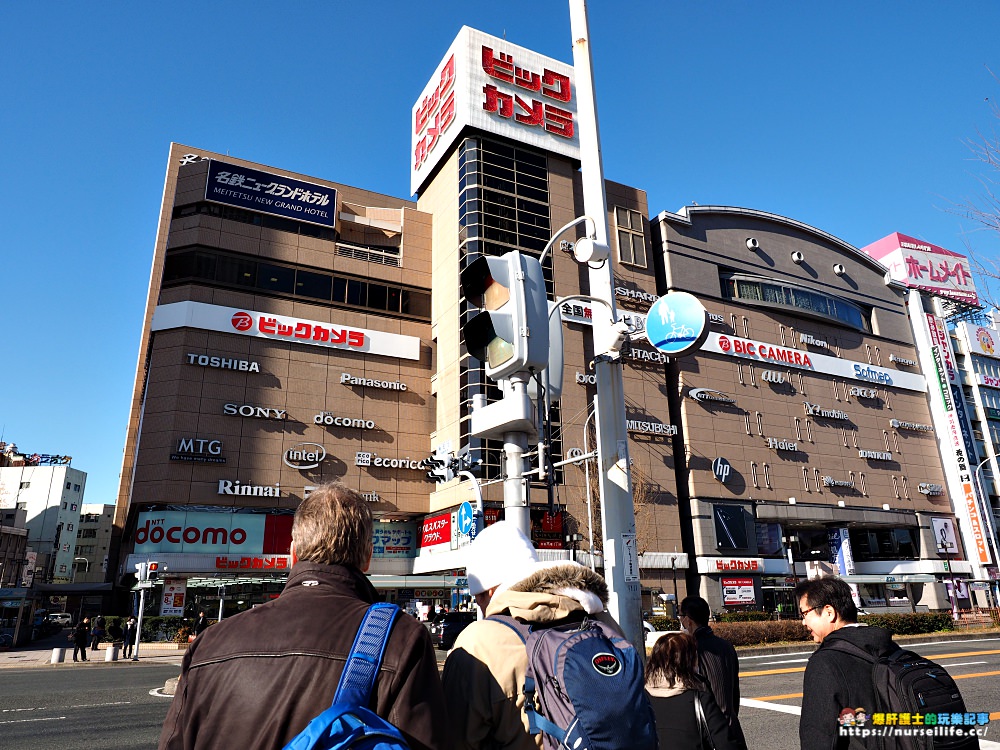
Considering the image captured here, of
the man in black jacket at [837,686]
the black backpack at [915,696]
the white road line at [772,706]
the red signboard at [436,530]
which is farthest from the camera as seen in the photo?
the red signboard at [436,530]

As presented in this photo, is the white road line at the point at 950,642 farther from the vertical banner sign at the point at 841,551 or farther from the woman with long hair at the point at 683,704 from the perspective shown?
the vertical banner sign at the point at 841,551

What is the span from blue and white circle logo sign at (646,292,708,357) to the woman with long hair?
4489mm

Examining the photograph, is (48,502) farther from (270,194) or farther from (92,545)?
(270,194)

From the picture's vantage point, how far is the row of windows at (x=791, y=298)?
51812 millimetres

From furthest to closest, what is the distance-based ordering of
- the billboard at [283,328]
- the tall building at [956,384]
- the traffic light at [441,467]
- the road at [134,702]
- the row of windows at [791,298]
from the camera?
the tall building at [956,384]
the row of windows at [791,298]
the billboard at [283,328]
the traffic light at [441,467]
the road at [134,702]

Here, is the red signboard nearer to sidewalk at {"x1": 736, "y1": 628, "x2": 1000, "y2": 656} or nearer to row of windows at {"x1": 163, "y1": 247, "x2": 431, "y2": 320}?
row of windows at {"x1": 163, "y1": 247, "x2": 431, "y2": 320}

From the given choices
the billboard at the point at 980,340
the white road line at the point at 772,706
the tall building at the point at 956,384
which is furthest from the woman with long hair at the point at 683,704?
the billboard at the point at 980,340

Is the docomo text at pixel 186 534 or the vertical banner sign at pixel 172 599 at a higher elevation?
the docomo text at pixel 186 534

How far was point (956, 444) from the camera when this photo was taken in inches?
2216

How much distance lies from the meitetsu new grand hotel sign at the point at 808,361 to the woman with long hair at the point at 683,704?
1671 inches

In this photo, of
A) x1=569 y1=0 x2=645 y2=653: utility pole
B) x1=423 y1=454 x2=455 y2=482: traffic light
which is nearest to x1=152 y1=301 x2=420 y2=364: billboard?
x1=423 y1=454 x2=455 y2=482: traffic light

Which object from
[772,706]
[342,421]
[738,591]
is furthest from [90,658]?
[738,591]

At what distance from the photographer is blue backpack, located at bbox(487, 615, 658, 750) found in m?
2.26

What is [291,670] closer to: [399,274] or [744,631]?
[744,631]
